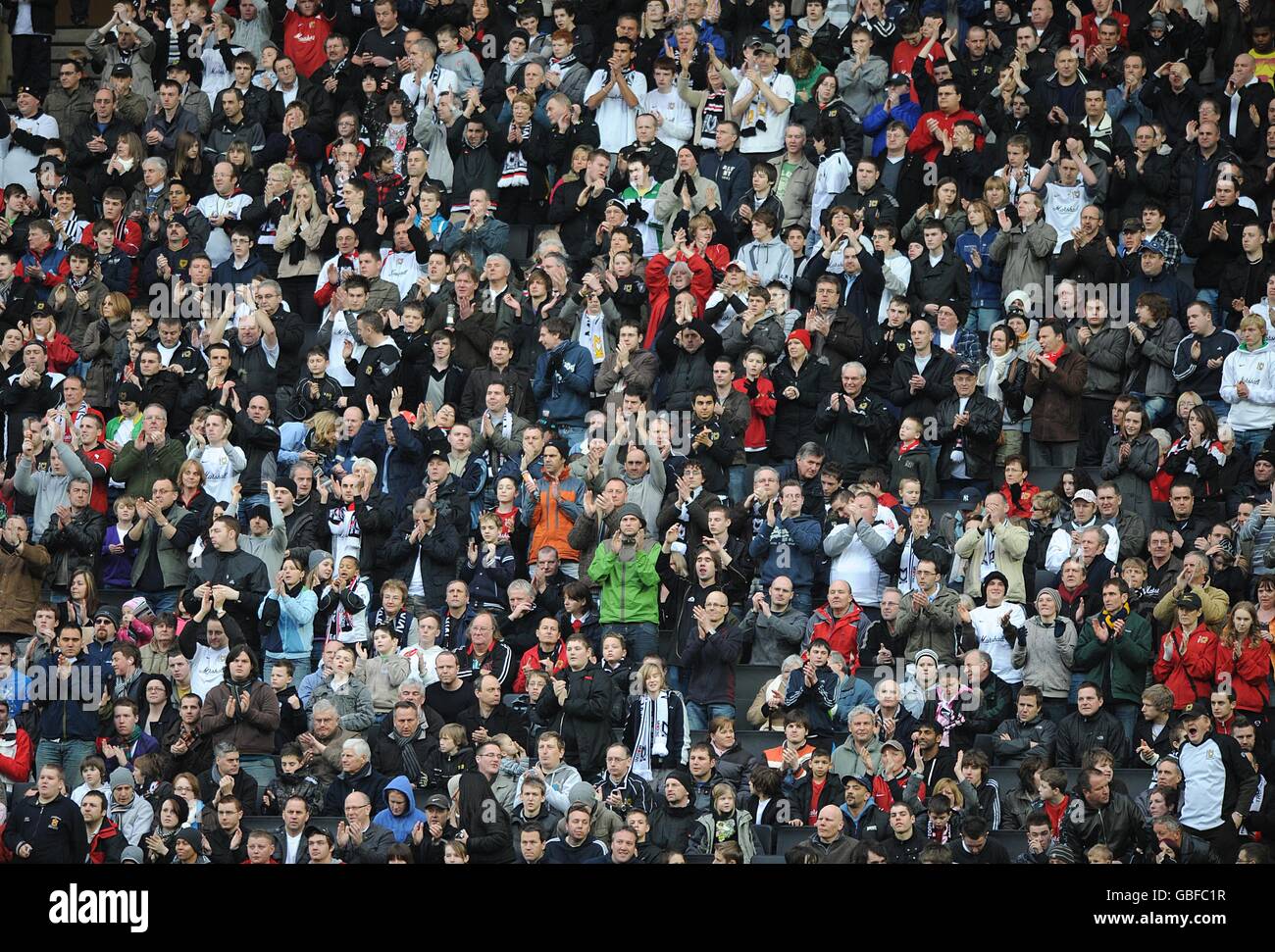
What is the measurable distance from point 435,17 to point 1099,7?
22.7ft

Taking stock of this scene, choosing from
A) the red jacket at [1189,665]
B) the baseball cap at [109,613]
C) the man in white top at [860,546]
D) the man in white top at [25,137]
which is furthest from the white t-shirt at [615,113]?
the red jacket at [1189,665]

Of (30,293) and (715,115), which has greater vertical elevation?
(715,115)

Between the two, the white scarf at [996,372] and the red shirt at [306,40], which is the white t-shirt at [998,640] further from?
the red shirt at [306,40]

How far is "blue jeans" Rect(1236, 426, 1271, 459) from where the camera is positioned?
19.6 meters

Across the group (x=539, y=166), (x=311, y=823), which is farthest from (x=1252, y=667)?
(x=539, y=166)

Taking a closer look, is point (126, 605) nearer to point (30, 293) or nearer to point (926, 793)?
point (30, 293)

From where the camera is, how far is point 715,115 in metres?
23.0

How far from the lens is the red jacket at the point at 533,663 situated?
722 inches

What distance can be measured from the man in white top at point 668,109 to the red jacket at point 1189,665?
25.3ft

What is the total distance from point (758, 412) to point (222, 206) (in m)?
6.38

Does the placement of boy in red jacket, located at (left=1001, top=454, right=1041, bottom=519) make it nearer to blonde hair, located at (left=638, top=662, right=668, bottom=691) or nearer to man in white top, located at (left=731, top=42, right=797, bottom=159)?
blonde hair, located at (left=638, top=662, right=668, bottom=691)

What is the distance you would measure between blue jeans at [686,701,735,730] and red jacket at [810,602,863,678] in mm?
880

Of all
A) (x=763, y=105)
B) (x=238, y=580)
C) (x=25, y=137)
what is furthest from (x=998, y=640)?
(x=25, y=137)

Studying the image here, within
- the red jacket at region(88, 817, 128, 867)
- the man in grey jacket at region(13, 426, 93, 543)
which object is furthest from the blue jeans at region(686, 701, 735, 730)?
the man in grey jacket at region(13, 426, 93, 543)
